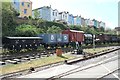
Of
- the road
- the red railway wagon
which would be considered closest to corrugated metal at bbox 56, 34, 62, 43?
the red railway wagon

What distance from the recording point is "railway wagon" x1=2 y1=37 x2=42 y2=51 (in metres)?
27.4

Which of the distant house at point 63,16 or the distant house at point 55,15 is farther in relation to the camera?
the distant house at point 63,16

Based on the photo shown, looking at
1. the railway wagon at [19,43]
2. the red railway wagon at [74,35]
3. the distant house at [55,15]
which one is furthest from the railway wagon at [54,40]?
the distant house at [55,15]

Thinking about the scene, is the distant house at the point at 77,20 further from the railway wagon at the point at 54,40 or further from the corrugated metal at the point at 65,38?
the railway wagon at the point at 54,40

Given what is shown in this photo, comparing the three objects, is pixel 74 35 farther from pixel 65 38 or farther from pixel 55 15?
pixel 55 15

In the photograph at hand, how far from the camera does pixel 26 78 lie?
12750mm

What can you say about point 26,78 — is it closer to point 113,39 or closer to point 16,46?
point 16,46

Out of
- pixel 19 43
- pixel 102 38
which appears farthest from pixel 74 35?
pixel 102 38

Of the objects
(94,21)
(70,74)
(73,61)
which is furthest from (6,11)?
(94,21)

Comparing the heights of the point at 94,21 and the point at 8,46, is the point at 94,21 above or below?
above

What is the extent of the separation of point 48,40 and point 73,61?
1416 cm

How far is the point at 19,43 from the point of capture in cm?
2841

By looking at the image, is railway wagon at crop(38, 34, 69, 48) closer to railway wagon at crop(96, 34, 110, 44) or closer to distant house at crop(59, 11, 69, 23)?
railway wagon at crop(96, 34, 110, 44)

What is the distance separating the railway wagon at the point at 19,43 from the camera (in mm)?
27406
